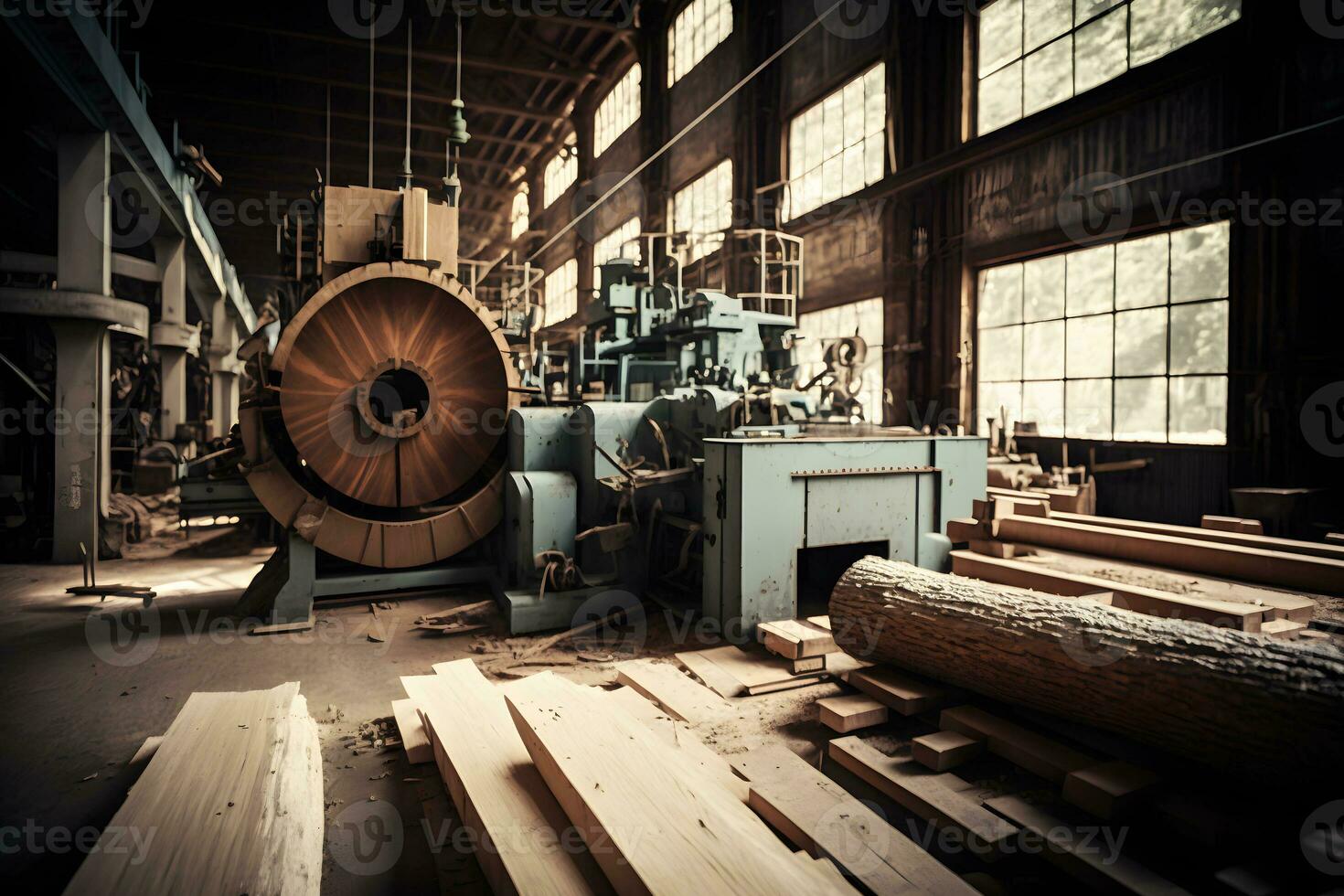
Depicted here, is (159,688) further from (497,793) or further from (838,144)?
(838,144)

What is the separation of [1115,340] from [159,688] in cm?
799

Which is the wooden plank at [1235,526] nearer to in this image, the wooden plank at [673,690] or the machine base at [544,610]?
the wooden plank at [673,690]

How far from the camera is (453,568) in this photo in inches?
218

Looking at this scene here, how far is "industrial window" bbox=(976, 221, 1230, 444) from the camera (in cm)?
590

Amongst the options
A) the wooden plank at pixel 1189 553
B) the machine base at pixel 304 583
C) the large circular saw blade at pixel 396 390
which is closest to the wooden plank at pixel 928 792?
the wooden plank at pixel 1189 553

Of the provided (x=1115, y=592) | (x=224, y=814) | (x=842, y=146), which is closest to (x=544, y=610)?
(x=224, y=814)

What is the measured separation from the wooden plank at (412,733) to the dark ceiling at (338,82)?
9.87 m

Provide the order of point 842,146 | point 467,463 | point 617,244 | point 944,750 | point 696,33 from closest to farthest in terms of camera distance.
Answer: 1. point 944,750
2. point 467,463
3. point 842,146
4. point 696,33
5. point 617,244

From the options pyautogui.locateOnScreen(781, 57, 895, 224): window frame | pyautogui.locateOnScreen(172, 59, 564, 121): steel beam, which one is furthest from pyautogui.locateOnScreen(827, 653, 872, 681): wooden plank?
pyautogui.locateOnScreen(172, 59, 564, 121): steel beam

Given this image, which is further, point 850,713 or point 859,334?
point 859,334

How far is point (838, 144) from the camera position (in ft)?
31.7

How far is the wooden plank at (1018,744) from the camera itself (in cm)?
241

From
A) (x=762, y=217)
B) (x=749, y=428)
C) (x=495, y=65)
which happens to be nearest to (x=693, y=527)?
(x=749, y=428)

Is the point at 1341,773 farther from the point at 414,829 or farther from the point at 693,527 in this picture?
the point at 693,527
